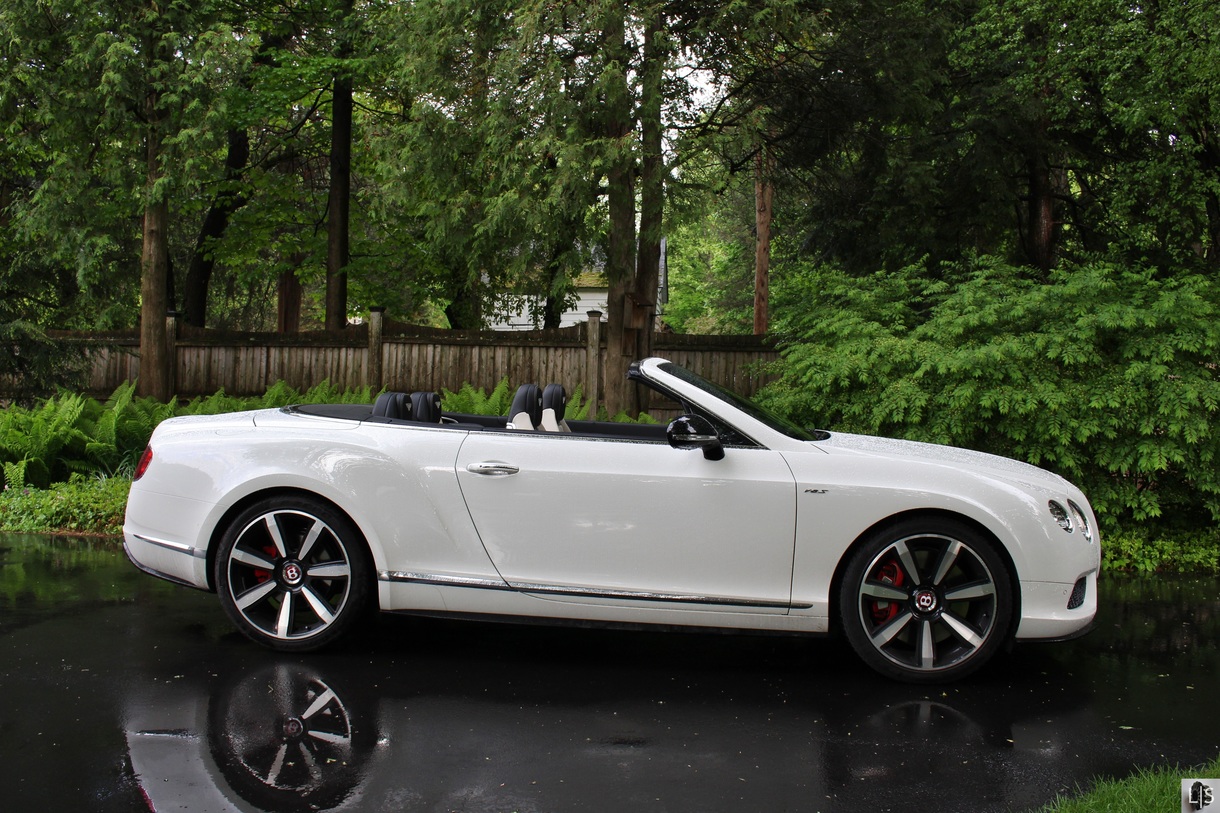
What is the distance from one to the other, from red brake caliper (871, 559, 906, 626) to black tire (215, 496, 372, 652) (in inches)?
97.3

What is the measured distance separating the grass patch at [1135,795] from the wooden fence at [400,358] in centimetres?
1076

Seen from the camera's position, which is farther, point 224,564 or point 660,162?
point 660,162

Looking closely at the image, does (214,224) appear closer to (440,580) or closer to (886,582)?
(440,580)

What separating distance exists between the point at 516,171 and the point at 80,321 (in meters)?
15.4

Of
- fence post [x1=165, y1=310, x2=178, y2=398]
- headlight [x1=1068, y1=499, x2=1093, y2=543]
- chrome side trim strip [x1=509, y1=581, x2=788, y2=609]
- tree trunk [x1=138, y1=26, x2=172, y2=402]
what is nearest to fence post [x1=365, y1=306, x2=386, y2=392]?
fence post [x1=165, y1=310, x2=178, y2=398]

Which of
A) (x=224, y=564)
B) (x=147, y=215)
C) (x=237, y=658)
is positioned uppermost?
(x=147, y=215)

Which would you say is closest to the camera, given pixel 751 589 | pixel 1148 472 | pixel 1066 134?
pixel 751 589

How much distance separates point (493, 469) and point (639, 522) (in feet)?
2.49

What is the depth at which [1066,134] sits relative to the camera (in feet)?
44.8

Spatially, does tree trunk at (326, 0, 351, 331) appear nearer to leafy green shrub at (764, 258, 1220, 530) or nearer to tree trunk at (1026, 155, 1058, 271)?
leafy green shrub at (764, 258, 1220, 530)

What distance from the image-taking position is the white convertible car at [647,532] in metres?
4.63

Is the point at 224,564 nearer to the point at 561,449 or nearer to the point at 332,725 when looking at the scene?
the point at 332,725

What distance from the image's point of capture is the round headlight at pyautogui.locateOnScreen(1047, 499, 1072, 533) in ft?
15.2

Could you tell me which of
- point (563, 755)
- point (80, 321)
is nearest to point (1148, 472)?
point (563, 755)
